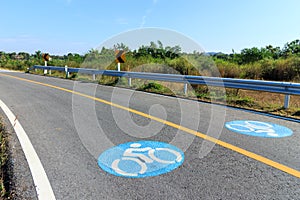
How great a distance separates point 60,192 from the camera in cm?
245

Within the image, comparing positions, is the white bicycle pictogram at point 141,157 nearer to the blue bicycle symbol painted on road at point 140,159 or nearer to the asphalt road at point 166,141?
the blue bicycle symbol painted on road at point 140,159

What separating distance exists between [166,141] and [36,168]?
2019mm

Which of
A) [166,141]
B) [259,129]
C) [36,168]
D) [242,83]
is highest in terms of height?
[242,83]

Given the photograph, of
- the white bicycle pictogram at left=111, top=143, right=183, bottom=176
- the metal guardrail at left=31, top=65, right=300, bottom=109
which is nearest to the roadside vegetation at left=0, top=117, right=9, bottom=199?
the white bicycle pictogram at left=111, top=143, right=183, bottom=176

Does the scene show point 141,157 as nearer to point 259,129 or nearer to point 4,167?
point 4,167

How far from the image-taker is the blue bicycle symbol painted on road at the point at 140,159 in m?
2.89


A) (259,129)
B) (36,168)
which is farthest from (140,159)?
(259,129)

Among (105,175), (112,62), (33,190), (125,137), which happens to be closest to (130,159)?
(105,175)

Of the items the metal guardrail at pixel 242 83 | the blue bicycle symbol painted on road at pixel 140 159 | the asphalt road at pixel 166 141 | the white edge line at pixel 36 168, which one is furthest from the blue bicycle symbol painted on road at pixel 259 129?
the white edge line at pixel 36 168

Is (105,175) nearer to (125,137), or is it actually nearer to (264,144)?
(125,137)

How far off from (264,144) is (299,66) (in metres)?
13.8

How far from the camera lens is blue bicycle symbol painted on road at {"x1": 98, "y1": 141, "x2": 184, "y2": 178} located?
289cm

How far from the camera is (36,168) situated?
2955 millimetres

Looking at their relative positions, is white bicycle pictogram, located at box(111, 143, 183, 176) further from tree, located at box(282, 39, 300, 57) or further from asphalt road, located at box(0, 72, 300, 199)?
tree, located at box(282, 39, 300, 57)
